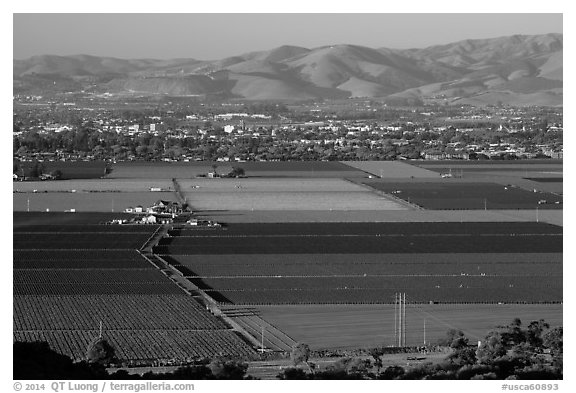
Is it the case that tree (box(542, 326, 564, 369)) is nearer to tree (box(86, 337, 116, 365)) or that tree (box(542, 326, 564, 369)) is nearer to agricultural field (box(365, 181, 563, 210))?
tree (box(86, 337, 116, 365))

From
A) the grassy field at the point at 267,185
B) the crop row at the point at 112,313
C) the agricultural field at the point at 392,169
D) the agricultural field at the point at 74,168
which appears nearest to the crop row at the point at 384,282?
the crop row at the point at 112,313

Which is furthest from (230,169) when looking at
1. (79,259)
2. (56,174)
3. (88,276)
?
(88,276)

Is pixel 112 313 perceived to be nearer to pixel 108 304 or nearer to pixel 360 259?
pixel 108 304

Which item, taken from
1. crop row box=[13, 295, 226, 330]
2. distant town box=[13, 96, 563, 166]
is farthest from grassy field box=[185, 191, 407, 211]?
distant town box=[13, 96, 563, 166]

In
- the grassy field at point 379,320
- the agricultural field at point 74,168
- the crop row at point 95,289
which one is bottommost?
the grassy field at point 379,320

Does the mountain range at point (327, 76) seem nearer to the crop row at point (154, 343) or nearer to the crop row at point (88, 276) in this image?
the crop row at point (88, 276)

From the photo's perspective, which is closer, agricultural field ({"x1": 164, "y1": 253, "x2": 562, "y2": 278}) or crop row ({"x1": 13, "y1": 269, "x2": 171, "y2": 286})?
crop row ({"x1": 13, "y1": 269, "x2": 171, "y2": 286})
